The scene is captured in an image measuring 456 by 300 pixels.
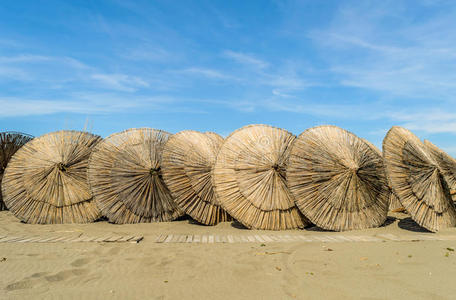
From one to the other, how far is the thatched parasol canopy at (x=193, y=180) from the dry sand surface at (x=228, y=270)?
1.52 m

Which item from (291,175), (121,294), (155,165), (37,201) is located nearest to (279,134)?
(291,175)

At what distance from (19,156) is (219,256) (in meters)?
5.79

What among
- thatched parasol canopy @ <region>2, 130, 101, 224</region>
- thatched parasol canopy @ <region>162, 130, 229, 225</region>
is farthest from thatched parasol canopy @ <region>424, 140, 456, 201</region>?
thatched parasol canopy @ <region>2, 130, 101, 224</region>

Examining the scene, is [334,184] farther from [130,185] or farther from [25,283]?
[25,283]

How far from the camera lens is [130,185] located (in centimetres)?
709

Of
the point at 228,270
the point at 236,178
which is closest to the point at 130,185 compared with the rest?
the point at 236,178

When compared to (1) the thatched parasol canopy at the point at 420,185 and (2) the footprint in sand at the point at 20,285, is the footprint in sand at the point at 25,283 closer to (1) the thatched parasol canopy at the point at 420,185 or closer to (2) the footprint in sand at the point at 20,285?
(2) the footprint in sand at the point at 20,285

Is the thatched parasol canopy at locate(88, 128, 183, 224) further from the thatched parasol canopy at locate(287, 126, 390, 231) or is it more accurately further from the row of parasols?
the thatched parasol canopy at locate(287, 126, 390, 231)

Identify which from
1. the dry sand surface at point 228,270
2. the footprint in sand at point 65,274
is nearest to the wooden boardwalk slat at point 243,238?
the dry sand surface at point 228,270

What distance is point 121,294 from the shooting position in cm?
333

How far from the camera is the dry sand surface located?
3.34 meters

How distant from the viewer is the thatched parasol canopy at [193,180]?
267 inches

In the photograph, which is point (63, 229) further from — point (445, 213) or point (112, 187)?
point (445, 213)

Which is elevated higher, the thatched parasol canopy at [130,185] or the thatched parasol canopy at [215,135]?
the thatched parasol canopy at [215,135]
